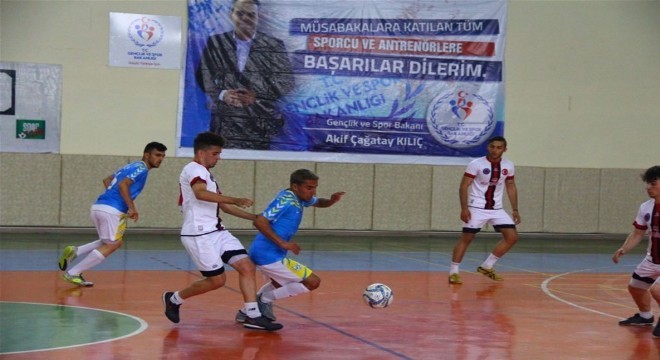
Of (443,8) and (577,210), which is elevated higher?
(443,8)

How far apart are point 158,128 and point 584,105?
9895 millimetres

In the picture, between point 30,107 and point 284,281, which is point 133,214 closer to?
point 284,281

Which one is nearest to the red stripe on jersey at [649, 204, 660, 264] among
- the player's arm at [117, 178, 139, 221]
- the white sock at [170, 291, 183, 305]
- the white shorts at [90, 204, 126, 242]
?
the white sock at [170, 291, 183, 305]

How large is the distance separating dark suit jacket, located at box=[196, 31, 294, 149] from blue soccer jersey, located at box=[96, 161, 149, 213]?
871 centimetres

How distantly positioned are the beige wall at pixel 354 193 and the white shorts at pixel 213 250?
38.1 ft

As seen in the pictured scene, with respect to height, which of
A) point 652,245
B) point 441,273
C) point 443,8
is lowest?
point 441,273

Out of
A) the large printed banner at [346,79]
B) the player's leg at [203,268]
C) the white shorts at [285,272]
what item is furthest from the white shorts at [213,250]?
the large printed banner at [346,79]

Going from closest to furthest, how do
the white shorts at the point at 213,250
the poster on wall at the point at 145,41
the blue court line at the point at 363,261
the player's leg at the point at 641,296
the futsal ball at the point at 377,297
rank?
the white shorts at the point at 213,250 → the futsal ball at the point at 377,297 → the player's leg at the point at 641,296 → the blue court line at the point at 363,261 → the poster on wall at the point at 145,41

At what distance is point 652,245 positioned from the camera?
1086 centimetres

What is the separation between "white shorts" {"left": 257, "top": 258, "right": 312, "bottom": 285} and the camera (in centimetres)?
1020

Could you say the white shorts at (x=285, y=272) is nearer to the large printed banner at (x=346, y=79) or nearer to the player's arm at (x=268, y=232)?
the player's arm at (x=268, y=232)

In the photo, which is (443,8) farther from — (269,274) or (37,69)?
(269,274)

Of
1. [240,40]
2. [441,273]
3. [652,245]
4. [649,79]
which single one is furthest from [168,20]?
[652,245]

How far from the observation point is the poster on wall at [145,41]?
21.5 meters
